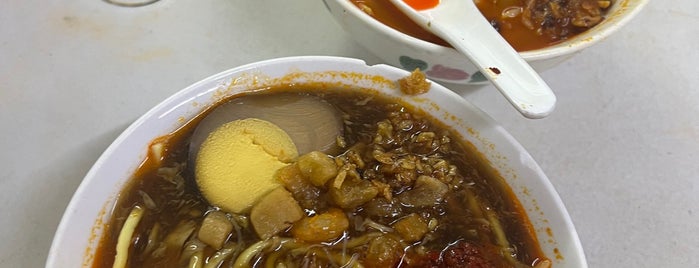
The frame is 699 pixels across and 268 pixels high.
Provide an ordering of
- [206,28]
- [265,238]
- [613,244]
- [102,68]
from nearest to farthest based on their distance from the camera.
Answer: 1. [265,238]
2. [613,244]
3. [102,68]
4. [206,28]

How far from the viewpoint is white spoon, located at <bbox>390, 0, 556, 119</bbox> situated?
1.11m

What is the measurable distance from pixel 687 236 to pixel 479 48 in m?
0.70

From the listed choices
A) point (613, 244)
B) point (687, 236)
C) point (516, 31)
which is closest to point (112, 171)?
point (516, 31)

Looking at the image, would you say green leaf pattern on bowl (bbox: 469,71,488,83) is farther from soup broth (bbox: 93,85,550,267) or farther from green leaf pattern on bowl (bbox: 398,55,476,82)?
soup broth (bbox: 93,85,550,267)

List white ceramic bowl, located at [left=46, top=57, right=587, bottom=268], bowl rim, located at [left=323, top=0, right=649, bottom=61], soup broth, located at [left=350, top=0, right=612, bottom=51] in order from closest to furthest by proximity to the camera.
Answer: white ceramic bowl, located at [left=46, top=57, right=587, bottom=268], bowl rim, located at [left=323, top=0, right=649, bottom=61], soup broth, located at [left=350, top=0, right=612, bottom=51]

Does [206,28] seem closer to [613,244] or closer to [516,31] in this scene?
[516,31]

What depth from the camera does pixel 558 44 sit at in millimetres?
1339

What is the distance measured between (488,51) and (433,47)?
110 millimetres

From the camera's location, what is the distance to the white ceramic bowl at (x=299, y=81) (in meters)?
1.08

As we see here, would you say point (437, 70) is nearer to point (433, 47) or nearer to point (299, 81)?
point (433, 47)

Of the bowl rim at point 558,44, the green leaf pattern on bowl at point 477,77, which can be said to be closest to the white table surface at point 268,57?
the bowl rim at point 558,44

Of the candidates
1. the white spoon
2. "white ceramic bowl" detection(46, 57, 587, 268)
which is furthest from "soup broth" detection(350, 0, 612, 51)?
"white ceramic bowl" detection(46, 57, 587, 268)

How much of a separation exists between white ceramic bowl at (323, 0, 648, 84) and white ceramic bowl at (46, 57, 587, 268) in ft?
0.19

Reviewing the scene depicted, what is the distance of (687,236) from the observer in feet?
4.60
